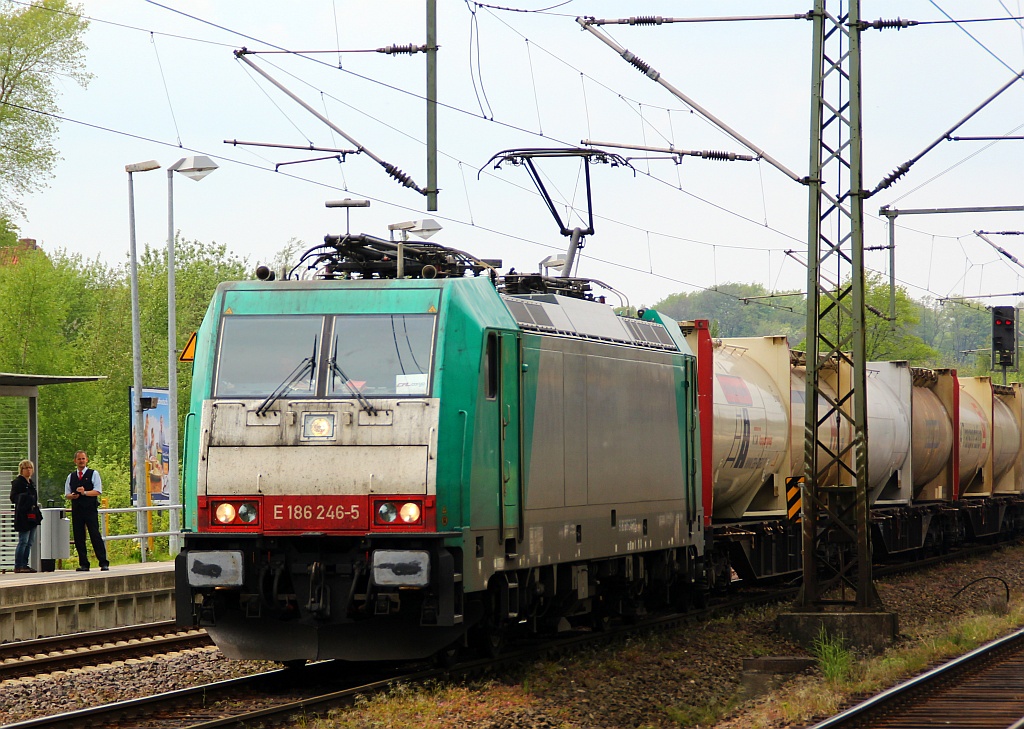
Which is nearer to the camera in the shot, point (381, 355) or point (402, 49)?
point (381, 355)

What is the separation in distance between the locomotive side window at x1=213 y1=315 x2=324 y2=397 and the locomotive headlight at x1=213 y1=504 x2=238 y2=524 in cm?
91

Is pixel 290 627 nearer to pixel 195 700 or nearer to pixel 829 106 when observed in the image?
pixel 195 700

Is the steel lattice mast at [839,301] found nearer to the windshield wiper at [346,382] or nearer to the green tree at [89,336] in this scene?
the windshield wiper at [346,382]

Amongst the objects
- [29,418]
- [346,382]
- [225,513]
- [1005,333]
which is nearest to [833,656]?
[346,382]

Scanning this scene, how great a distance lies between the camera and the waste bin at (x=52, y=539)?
20812mm

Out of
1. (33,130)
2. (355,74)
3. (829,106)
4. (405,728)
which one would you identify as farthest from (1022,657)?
(33,130)

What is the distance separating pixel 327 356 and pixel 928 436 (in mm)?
17877

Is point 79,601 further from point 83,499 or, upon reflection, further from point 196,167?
point 196,167

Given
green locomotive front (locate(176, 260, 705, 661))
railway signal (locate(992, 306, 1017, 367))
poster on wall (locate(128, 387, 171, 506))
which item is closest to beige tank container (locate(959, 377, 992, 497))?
railway signal (locate(992, 306, 1017, 367))

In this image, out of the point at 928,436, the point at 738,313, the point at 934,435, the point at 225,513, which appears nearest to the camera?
the point at 225,513

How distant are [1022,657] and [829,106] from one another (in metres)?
6.58

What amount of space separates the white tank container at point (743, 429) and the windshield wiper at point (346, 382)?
8122 millimetres

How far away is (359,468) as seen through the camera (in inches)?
468

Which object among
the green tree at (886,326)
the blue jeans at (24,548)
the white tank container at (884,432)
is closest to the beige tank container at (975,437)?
the white tank container at (884,432)
